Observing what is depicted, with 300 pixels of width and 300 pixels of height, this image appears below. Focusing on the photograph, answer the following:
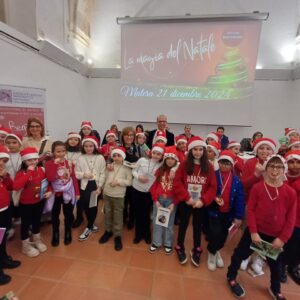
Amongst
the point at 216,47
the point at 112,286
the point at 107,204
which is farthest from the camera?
the point at 216,47

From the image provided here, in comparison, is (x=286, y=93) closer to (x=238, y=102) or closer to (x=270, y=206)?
(x=238, y=102)

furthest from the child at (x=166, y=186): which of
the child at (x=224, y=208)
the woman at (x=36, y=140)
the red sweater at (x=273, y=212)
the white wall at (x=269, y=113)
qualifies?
the white wall at (x=269, y=113)

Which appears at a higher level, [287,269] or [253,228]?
[253,228]

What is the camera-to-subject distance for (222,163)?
2.13m

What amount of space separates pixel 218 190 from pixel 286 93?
550cm

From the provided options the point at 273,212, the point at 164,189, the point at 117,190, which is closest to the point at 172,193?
the point at 164,189

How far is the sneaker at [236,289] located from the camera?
177 cm

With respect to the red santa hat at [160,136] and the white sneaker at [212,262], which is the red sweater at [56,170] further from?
the white sneaker at [212,262]

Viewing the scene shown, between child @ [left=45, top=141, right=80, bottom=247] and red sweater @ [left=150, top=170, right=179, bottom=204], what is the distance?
2.98 feet

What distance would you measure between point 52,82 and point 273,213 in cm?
510

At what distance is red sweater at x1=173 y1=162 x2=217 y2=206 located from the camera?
202 centimetres

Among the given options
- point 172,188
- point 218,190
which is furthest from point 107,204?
point 218,190

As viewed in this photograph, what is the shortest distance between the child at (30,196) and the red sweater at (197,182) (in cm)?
139

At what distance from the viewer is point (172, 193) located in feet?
7.22
